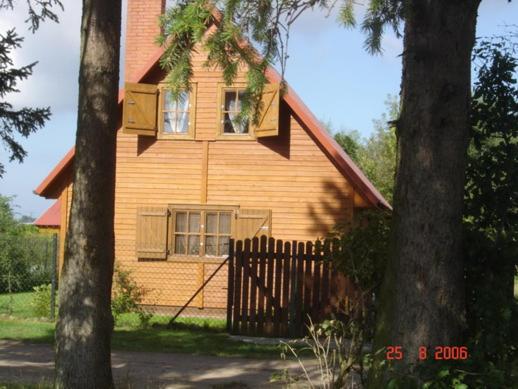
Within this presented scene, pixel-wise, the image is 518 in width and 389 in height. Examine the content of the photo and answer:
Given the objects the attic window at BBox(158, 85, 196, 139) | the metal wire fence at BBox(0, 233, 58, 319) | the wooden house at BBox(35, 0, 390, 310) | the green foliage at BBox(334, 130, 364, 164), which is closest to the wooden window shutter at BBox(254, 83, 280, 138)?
the wooden house at BBox(35, 0, 390, 310)

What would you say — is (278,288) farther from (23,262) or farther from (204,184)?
(23,262)

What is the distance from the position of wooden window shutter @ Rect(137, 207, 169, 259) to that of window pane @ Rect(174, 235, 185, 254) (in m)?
0.28

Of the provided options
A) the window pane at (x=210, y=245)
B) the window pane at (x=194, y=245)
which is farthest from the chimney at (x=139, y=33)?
the window pane at (x=210, y=245)

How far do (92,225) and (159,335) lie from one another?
24.6ft

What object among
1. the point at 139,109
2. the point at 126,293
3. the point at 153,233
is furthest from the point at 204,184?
the point at 126,293

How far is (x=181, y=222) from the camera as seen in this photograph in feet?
64.5

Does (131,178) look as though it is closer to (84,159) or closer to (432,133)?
(84,159)

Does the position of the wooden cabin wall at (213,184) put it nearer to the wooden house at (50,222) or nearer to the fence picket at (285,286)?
the fence picket at (285,286)

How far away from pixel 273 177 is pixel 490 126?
35.6ft

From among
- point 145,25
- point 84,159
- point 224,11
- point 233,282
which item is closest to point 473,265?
point 84,159

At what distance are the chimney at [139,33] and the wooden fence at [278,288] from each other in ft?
26.3

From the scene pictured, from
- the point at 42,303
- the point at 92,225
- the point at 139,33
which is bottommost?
the point at 42,303

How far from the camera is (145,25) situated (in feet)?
70.3

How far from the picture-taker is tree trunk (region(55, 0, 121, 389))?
799 cm
